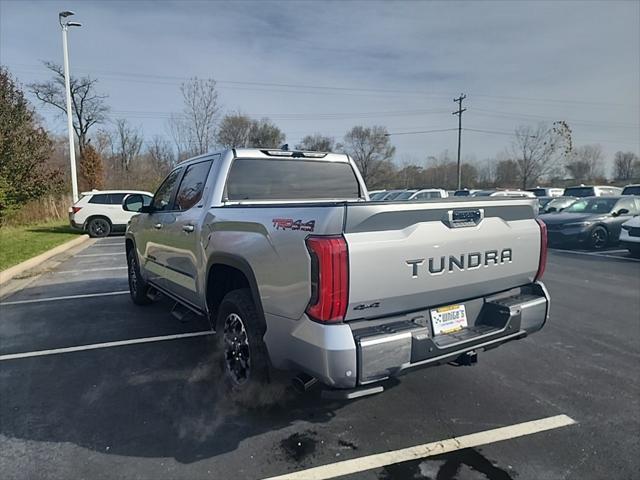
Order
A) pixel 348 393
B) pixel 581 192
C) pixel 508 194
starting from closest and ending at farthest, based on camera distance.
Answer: pixel 348 393 → pixel 508 194 → pixel 581 192

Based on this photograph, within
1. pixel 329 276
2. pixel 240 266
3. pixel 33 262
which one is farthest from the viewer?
pixel 33 262

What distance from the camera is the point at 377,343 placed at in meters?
2.44

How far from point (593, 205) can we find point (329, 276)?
14.7 metres

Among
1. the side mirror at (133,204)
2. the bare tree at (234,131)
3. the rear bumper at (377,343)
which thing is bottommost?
the rear bumper at (377,343)

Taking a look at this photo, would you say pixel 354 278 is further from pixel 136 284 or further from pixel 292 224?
pixel 136 284

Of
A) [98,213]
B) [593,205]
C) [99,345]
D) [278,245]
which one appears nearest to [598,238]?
[593,205]

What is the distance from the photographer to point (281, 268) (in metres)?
2.70

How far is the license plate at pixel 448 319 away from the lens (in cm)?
288

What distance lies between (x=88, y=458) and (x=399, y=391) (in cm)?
237

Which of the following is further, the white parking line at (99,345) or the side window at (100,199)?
the side window at (100,199)

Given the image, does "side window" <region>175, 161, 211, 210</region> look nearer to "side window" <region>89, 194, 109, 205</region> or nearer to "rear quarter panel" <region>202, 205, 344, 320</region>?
"rear quarter panel" <region>202, 205, 344, 320</region>

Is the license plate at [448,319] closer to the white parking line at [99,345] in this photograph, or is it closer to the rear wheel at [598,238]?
the white parking line at [99,345]

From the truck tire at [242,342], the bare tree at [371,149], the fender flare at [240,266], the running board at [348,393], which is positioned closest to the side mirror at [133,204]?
the fender flare at [240,266]

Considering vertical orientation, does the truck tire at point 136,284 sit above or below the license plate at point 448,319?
below
